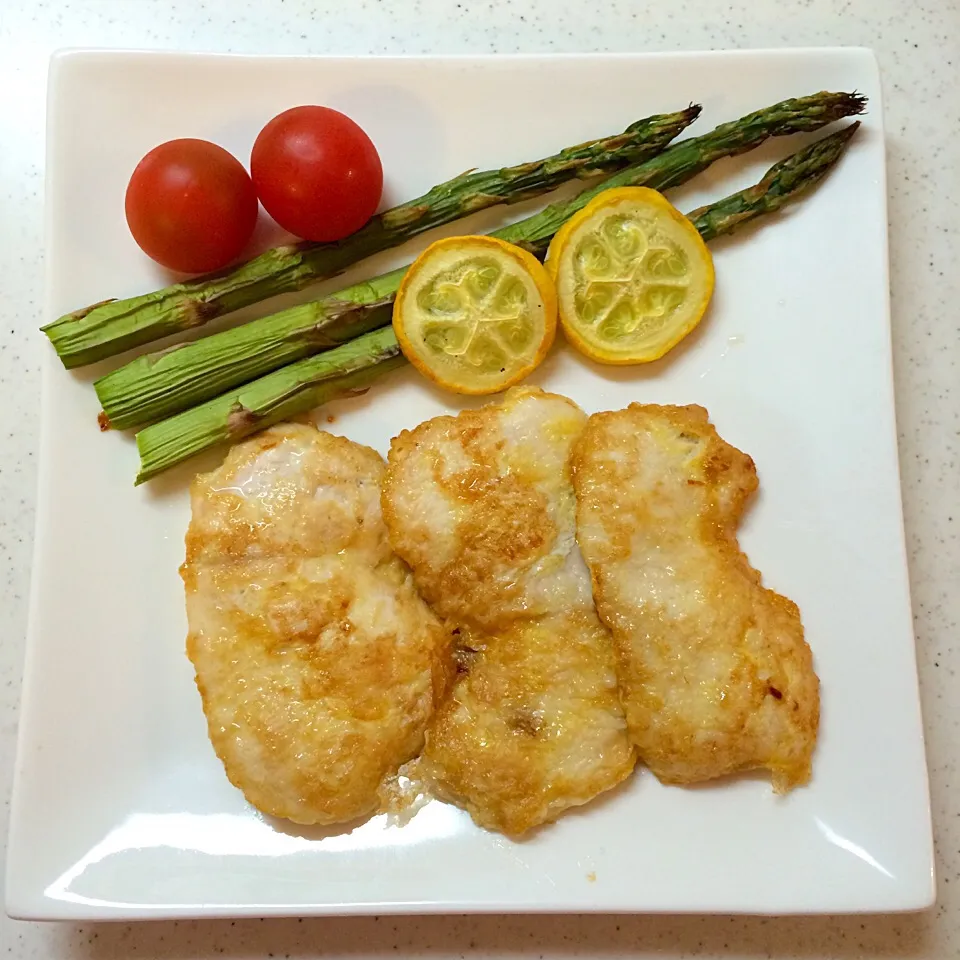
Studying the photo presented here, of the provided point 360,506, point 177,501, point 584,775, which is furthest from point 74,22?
point 584,775

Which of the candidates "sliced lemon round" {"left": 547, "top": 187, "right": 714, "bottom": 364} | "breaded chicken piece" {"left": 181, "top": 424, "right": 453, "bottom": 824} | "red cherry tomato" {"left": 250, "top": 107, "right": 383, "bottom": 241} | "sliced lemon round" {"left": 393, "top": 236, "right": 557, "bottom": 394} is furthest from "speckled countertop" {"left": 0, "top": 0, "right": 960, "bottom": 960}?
"sliced lemon round" {"left": 393, "top": 236, "right": 557, "bottom": 394}

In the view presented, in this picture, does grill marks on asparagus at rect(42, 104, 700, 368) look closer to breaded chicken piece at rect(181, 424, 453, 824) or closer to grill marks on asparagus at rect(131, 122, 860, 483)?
grill marks on asparagus at rect(131, 122, 860, 483)

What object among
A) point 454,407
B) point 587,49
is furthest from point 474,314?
point 587,49

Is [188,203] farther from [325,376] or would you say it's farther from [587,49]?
[587,49]

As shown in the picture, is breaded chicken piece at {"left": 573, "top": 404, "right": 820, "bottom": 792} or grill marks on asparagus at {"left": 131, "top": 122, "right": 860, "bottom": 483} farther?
grill marks on asparagus at {"left": 131, "top": 122, "right": 860, "bottom": 483}

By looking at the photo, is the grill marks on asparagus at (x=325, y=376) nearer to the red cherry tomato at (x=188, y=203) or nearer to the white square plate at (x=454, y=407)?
the white square plate at (x=454, y=407)

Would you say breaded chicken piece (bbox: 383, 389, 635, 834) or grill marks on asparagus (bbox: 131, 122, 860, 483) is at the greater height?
grill marks on asparagus (bbox: 131, 122, 860, 483)

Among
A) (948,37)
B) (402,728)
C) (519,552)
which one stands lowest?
(402,728)

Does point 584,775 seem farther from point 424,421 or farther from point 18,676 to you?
point 18,676
